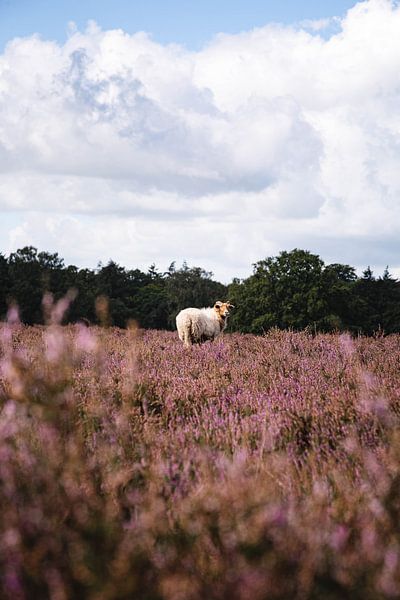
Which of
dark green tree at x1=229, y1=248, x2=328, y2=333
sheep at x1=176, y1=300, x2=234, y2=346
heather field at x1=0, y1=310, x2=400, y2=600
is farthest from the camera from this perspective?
dark green tree at x1=229, y1=248, x2=328, y2=333

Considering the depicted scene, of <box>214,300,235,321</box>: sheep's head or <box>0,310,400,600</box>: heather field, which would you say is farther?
<box>214,300,235,321</box>: sheep's head

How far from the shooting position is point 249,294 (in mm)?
37625

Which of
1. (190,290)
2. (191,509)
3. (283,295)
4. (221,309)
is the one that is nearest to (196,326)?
(221,309)

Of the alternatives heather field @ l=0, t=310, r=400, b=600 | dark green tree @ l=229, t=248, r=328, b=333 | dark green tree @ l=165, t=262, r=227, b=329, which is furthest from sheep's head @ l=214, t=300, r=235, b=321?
dark green tree @ l=165, t=262, r=227, b=329

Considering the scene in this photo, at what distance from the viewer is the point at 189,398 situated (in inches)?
211

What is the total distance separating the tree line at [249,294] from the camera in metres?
35.0

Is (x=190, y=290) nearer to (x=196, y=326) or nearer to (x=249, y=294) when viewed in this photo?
(x=249, y=294)

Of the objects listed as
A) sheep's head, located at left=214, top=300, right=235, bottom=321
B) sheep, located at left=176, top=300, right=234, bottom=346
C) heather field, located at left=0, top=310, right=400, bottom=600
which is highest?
sheep's head, located at left=214, top=300, right=235, bottom=321

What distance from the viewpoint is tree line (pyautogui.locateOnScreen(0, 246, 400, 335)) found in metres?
35.0

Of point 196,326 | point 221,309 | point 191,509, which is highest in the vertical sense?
point 221,309

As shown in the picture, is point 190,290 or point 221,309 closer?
point 221,309

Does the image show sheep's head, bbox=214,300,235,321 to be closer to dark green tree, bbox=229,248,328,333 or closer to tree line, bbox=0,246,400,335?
tree line, bbox=0,246,400,335

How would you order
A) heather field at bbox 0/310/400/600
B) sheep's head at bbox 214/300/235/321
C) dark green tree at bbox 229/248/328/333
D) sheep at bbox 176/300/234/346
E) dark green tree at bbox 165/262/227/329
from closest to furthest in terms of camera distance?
heather field at bbox 0/310/400/600
sheep at bbox 176/300/234/346
sheep's head at bbox 214/300/235/321
dark green tree at bbox 229/248/328/333
dark green tree at bbox 165/262/227/329

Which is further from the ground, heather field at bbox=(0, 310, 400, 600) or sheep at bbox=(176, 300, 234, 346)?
sheep at bbox=(176, 300, 234, 346)
